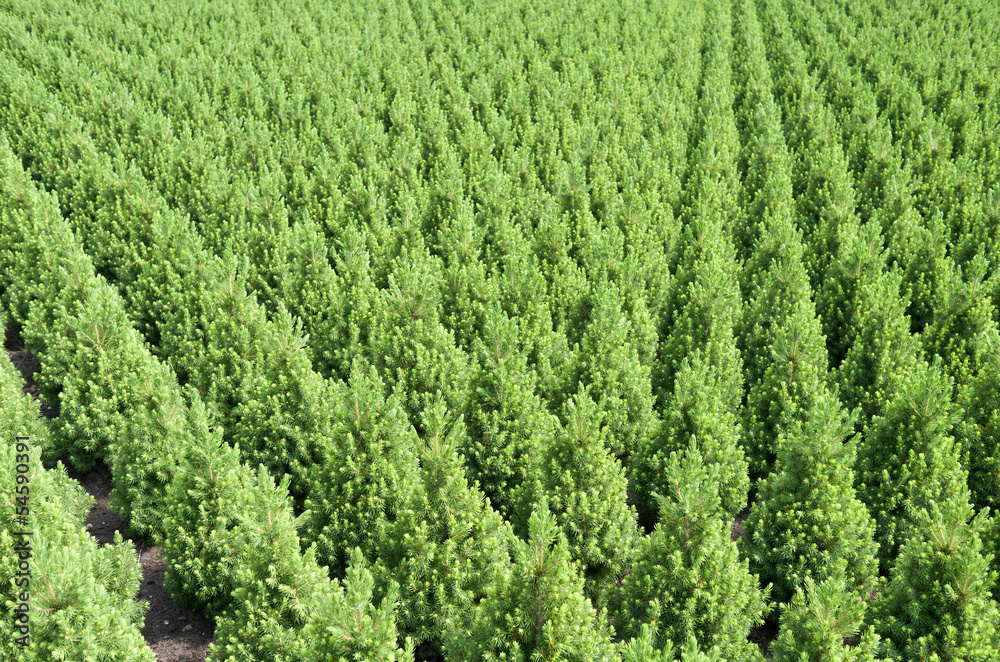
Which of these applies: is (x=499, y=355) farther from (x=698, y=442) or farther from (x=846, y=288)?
(x=846, y=288)

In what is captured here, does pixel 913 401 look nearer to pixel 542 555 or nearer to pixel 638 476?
pixel 638 476

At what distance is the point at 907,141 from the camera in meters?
19.3

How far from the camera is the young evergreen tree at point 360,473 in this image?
8953 millimetres

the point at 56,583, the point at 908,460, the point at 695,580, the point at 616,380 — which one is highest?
the point at 616,380

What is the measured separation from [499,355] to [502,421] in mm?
1025

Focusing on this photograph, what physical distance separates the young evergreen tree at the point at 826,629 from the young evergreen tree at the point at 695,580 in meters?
0.53

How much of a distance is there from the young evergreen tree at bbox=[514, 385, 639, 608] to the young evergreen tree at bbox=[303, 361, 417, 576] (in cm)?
186

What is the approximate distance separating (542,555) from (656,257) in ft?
29.4

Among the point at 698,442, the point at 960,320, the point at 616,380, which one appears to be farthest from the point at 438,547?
the point at 960,320

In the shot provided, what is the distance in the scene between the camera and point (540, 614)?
6.89 m

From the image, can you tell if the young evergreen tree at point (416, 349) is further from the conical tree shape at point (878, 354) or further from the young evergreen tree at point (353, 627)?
the conical tree shape at point (878, 354)

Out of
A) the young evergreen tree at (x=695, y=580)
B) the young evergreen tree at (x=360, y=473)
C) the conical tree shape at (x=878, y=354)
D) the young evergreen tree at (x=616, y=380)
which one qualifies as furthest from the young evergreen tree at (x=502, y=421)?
the conical tree shape at (x=878, y=354)

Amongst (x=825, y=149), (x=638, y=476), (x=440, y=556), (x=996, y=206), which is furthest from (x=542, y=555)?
(x=825, y=149)

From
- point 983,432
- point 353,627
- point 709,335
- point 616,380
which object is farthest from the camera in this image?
point 709,335
